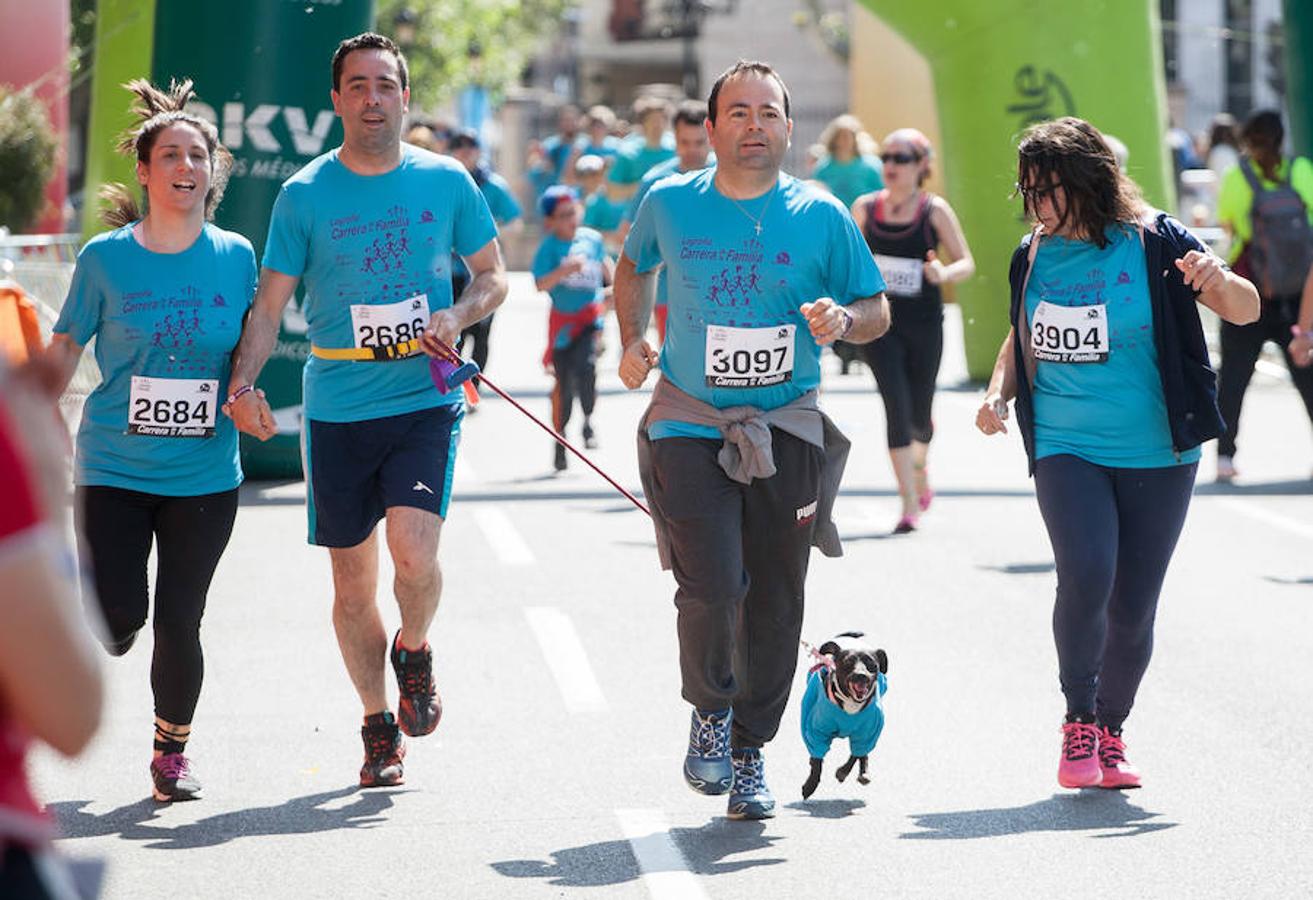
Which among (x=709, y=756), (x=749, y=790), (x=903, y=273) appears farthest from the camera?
(x=903, y=273)

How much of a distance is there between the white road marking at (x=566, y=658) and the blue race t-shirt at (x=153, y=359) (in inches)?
67.7

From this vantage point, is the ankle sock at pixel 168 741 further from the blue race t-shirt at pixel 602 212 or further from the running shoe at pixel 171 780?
the blue race t-shirt at pixel 602 212

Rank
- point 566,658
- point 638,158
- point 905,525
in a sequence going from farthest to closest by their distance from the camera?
point 638,158 → point 905,525 → point 566,658

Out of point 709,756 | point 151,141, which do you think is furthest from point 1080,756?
point 151,141

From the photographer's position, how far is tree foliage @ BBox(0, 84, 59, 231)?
808 inches

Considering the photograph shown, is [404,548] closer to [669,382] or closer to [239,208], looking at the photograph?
[669,382]

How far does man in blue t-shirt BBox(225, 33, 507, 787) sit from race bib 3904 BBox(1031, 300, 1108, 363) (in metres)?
1.49

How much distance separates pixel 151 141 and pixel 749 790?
2.35 metres

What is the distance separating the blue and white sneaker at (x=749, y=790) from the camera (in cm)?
629

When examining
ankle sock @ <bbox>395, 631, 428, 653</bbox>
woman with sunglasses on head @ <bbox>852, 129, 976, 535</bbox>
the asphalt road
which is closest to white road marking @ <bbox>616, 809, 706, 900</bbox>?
the asphalt road

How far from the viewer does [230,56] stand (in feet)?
42.5

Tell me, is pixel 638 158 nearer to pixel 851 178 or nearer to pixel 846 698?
pixel 851 178

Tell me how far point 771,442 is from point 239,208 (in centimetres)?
743

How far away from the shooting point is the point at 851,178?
19453 mm
